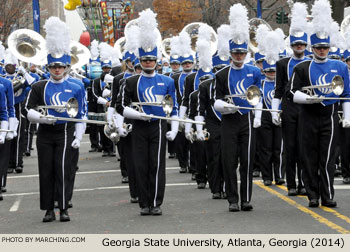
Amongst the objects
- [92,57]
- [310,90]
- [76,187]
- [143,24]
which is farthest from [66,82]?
[92,57]

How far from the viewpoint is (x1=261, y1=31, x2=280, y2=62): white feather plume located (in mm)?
16172

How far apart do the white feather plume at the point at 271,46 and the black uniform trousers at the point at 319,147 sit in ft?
11.7

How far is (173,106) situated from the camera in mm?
12516

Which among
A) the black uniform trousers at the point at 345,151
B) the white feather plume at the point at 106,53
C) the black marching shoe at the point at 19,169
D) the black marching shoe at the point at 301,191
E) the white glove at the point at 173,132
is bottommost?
the black marching shoe at the point at 19,169

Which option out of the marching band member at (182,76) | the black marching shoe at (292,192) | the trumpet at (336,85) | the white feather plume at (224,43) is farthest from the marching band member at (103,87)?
the trumpet at (336,85)

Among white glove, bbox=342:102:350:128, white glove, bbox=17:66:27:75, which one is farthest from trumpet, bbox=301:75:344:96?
white glove, bbox=17:66:27:75

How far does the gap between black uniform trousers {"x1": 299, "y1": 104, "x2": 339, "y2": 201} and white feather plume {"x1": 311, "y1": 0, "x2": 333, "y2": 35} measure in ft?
3.41

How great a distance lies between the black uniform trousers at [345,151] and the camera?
1567 centimetres

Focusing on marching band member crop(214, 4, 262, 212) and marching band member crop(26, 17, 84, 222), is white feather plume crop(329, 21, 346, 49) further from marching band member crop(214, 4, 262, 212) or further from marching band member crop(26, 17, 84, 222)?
marching band member crop(26, 17, 84, 222)

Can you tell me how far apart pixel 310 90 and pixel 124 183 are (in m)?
5.41

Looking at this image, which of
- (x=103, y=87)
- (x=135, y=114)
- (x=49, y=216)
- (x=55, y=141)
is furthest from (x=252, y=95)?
(x=103, y=87)

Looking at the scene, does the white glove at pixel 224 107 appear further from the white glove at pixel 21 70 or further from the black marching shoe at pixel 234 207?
the white glove at pixel 21 70

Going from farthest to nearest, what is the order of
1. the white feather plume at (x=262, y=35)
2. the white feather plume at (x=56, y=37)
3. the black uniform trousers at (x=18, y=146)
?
the black uniform trousers at (x=18, y=146) → the white feather plume at (x=262, y=35) → the white feather plume at (x=56, y=37)

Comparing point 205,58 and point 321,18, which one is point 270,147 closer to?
point 205,58
